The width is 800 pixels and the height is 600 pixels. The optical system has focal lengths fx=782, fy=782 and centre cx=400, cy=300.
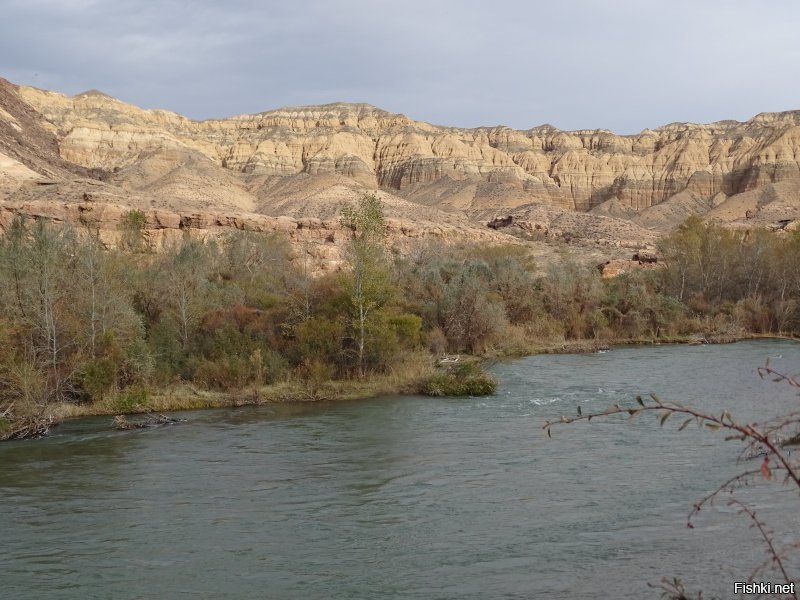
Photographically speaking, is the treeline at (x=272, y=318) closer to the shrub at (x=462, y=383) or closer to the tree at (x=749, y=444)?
the shrub at (x=462, y=383)

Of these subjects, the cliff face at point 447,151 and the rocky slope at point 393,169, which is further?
the cliff face at point 447,151

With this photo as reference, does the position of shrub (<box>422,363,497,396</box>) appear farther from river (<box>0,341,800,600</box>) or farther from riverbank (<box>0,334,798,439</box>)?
river (<box>0,341,800,600</box>)

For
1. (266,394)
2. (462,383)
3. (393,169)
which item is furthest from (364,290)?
(393,169)

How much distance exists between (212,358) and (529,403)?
34.4ft

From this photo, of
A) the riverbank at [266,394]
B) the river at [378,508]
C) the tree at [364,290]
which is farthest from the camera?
the tree at [364,290]

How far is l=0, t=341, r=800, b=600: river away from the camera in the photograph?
9945 millimetres

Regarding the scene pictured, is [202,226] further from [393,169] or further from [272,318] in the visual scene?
[393,169]

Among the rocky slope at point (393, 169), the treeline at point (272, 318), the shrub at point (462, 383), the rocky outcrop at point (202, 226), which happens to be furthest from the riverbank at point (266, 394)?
the rocky slope at point (393, 169)

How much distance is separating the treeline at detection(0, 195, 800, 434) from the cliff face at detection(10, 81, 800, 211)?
60.3 meters

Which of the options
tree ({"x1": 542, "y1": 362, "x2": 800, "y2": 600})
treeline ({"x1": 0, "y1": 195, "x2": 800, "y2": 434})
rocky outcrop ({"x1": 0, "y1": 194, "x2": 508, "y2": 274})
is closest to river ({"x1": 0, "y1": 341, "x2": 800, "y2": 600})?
tree ({"x1": 542, "y1": 362, "x2": 800, "y2": 600})

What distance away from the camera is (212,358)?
25641mm

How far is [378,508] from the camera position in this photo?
12.9 meters

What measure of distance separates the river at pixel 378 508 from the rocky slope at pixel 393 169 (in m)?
45.2

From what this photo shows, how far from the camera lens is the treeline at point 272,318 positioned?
23.3 metres
